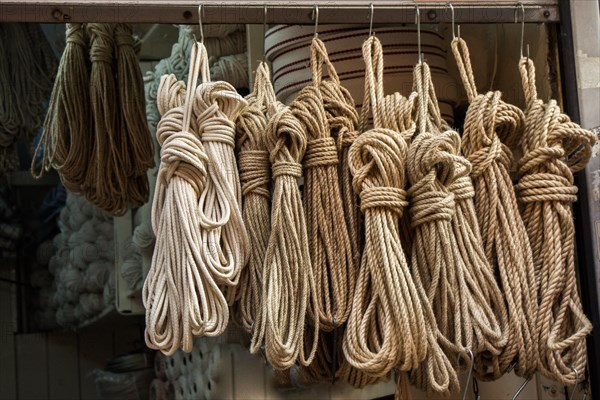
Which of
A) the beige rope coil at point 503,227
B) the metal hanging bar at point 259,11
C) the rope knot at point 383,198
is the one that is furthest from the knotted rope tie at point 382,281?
the metal hanging bar at point 259,11

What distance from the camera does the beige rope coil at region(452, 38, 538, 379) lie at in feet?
4.87

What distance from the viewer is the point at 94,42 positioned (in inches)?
87.8

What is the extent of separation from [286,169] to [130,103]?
851 mm

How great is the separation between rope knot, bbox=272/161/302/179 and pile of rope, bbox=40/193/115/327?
7.56 ft

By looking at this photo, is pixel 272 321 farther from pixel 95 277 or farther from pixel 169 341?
pixel 95 277

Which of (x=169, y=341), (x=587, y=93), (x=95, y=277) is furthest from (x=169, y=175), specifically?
(x=95, y=277)

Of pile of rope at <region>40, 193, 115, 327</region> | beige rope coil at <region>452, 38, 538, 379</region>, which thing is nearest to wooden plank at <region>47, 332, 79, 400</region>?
pile of rope at <region>40, 193, 115, 327</region>

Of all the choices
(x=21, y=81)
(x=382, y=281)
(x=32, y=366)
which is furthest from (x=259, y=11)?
(x=32, y=366)

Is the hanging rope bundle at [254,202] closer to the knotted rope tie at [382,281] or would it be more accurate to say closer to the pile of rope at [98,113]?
the knotted rope tie at [382,281]

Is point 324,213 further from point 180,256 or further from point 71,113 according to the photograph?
point 71,113

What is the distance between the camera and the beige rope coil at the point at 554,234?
A: 1482 millimetres

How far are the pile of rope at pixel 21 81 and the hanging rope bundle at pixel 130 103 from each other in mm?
562

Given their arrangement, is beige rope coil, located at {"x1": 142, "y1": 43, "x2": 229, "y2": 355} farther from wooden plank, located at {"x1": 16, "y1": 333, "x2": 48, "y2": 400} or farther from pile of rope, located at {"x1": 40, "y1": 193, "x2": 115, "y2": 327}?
wooden plank, located at {"x1": 16, "y1": 333, "x2": 48, "y2": 400}

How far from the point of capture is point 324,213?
1519 millimetres
